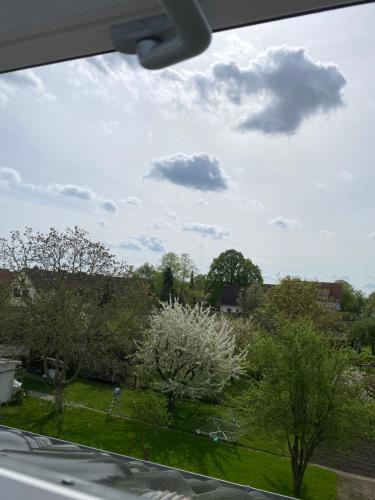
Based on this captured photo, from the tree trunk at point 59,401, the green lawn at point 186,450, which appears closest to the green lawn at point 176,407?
the green lawn at point 186,450

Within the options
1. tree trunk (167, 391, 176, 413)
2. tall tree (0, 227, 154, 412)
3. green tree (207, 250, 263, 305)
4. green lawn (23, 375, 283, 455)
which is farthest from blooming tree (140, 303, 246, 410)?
green tree (207, 250, 263, 305)

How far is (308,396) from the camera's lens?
18.6 ft

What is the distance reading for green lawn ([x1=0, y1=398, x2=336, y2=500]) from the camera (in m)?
6.21

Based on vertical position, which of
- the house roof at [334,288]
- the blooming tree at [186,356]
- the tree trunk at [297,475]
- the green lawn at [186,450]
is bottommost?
the green lawn at [186,450]

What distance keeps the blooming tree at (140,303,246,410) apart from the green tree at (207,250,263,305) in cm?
1652

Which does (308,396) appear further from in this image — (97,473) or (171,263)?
(171,263)

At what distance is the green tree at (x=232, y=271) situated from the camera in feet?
86.6

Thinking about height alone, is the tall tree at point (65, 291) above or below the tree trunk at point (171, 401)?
above

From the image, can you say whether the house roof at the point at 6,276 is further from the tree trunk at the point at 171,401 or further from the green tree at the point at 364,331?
the green tree at the point at 364,331

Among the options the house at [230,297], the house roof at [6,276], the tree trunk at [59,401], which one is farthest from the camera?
the house at [230,297]

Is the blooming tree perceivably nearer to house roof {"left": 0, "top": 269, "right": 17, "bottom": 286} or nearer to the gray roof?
house roof {"left": 0, "top": 269, "right": 17, "bottom": 286}

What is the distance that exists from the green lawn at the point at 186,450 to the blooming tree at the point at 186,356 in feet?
4.60

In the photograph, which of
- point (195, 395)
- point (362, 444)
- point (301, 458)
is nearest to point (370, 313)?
point (362, 444)

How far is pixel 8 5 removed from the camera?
685 millimetres
